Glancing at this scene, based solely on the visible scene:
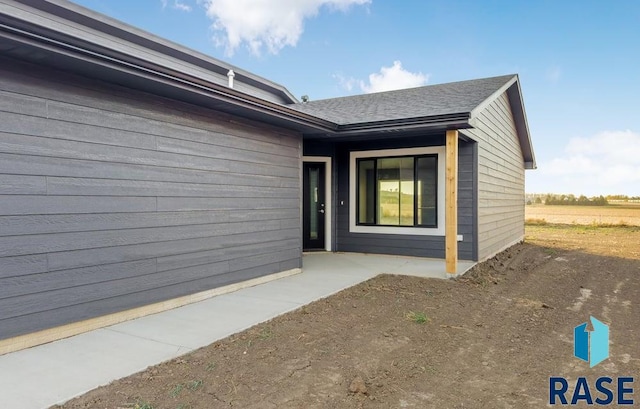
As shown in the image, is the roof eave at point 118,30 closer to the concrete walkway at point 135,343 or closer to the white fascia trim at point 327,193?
the white fascia trim at point 327,193

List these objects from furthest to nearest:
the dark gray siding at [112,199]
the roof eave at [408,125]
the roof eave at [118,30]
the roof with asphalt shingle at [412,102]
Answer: the roof with asphalt shingle at [412,102], the roof eave at [408,125], the roof eave at [118,30], the dark gray siding at [112,199]

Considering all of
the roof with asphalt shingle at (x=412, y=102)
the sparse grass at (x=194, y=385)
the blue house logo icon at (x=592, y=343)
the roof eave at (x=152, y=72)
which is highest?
the roof with asphalt shingle at (x=412, y=102)

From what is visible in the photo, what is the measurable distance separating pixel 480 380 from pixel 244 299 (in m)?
2.97

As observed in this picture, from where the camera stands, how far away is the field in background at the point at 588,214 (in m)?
20.0

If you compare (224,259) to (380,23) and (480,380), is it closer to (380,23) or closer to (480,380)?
(480,380)

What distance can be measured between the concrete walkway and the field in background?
60.9 feet

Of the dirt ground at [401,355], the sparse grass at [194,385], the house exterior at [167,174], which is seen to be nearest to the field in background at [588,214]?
the house exterior at [167,174]

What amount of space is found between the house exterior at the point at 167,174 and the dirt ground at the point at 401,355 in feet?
4.36

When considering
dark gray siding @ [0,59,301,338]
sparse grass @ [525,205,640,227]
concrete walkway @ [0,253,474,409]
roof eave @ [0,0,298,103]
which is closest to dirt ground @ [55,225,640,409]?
concrete walkway @ [0,253,474,409]

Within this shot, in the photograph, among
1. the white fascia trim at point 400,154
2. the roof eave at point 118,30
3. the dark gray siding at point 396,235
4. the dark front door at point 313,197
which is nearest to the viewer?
the roof eave at point 118,30

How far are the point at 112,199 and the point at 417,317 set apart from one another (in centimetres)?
341

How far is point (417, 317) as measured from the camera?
172 inches

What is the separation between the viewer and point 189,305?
470 cm

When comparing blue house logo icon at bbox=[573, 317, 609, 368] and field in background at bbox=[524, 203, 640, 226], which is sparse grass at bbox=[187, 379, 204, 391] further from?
field in background at bbox=[524, 203, 640, 226]
